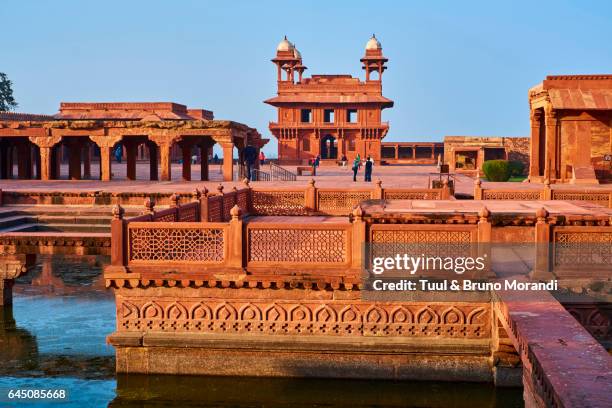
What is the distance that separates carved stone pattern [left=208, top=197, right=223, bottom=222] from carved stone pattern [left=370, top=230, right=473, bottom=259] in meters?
4.83

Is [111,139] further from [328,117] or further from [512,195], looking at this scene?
[328,117]

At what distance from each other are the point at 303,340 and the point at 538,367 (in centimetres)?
317

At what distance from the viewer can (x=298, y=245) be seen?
8609 mm

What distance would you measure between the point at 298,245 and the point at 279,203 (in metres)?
7.91

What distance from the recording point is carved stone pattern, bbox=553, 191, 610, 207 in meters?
15.5

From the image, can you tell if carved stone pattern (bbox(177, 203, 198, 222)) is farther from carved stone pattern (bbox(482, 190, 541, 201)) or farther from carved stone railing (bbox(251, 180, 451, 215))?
carved stone pattern (bbox(482, 190, 541, 201))

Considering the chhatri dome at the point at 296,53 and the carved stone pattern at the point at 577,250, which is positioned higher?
the chhatri dome at the point at 296,53

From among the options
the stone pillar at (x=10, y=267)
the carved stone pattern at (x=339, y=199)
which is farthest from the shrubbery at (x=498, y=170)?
the stone pillar at (x=10, y=267)

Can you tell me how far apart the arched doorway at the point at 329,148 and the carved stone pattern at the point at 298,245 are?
5255 cm

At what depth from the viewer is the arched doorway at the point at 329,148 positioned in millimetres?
61656

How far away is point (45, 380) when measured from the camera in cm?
908

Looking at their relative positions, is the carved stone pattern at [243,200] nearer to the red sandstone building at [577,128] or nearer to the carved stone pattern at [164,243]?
the carved stone pattern at [164,243]

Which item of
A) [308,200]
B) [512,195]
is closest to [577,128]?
[512,195]

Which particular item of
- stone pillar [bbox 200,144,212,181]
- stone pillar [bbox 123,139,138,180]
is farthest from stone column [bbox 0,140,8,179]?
stone pillar [bbox 200,144,212,181]
